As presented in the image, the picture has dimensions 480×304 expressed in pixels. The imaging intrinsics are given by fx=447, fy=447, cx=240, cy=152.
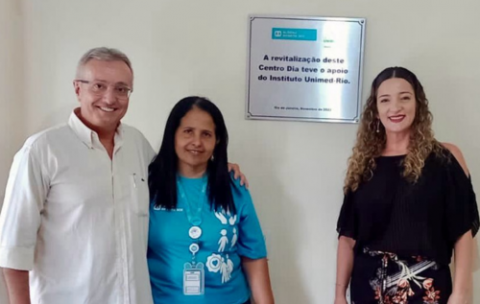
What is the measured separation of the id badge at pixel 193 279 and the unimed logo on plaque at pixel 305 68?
Answer: 73cm

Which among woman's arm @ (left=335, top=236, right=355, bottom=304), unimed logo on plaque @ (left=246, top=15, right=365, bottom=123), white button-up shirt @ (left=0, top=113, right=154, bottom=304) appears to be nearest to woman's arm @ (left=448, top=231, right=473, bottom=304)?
woman's arm @ (left=335, top=236, right=355, bottom=304)

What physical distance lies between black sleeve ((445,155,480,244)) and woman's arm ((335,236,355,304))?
405 millimetres

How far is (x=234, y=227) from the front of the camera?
1.66m

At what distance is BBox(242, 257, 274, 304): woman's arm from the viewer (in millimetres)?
1778

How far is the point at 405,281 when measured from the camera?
159 cm

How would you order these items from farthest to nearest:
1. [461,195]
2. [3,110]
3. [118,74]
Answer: [3,110]
[461,195]
[118,74]

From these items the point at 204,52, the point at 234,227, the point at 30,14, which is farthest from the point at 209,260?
the point at 30,14

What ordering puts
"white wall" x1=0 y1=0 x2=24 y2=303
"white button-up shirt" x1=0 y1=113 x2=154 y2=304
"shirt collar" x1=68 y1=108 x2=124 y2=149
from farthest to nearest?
"white wall" x1=0 y1=0 x2=24 y2=303
"shirt collar" x1=68 y1=108 x2=124 y2=149
"white button-up shirt" x1=0 y1=113 x2=154 y2=304

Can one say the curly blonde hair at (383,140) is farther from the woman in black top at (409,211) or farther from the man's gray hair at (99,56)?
the man's gray hair at (99,56)

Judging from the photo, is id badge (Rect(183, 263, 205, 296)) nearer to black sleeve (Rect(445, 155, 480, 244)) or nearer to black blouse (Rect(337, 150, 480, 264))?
black blouse (Rect(337, 150, 480, 264))

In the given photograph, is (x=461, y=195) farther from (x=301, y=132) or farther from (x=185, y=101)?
(x=185, y=101)

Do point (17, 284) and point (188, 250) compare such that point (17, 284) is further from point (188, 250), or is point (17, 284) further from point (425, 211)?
point (425, 211)

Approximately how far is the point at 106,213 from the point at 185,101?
521 mm

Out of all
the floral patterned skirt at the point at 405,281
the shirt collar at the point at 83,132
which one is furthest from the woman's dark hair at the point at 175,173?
the floral patterned skirt at the point at 405,281
